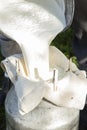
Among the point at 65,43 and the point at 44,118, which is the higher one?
the point at 44,118

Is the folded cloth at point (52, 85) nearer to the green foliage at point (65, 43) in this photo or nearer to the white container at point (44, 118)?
the white container at point (44, 118)

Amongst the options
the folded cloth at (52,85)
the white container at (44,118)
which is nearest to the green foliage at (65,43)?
the folded cloth at (52,85)

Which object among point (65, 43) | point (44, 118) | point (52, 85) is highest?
point (52, 85)

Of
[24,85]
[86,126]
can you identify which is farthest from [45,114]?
[86,126]

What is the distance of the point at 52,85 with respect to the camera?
58.6 inches

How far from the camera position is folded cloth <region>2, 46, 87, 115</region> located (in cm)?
145

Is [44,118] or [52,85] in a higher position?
[52,85]

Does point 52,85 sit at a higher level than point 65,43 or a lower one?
higher

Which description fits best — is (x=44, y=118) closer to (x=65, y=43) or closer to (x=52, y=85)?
(x=52, y=85)

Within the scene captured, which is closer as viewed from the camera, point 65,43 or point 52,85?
point 52,85

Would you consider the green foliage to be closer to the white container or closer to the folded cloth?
the folded cloth

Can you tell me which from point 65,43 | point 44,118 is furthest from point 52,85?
point 65,43

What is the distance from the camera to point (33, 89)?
4.75 feet

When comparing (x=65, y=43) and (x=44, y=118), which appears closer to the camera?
(x=44, y=118)
